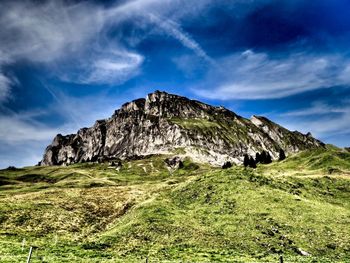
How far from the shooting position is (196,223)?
51.9m

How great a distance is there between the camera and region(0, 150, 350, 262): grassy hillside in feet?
126

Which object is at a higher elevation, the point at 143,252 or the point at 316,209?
the point at 316,209

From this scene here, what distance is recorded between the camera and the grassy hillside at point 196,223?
38.5m

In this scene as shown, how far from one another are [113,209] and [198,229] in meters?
25.5

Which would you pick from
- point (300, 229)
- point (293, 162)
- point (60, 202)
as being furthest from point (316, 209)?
point (293, 162)

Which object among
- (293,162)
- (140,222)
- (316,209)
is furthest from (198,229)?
(293,162)

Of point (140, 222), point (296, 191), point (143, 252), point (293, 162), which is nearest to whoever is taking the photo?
point (143, 252)

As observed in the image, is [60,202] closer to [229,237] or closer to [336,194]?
[229,237]

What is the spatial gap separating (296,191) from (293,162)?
92.4 meters

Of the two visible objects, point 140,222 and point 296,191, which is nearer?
point 140,222

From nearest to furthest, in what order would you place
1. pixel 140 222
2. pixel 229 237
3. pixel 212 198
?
pixel 229 237 < pixel 140 222 < pixel 212 198

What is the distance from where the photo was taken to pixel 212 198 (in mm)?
62781

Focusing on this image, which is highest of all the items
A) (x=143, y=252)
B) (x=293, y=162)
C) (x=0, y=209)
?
(x=293, y=162)

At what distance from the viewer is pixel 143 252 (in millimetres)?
39500
